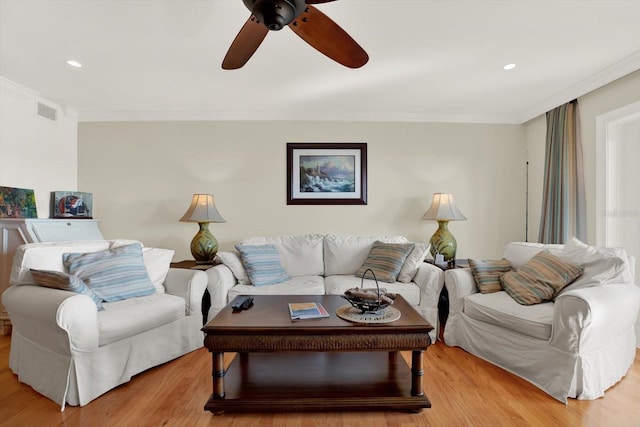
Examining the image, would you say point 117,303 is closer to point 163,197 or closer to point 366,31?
point 163,197

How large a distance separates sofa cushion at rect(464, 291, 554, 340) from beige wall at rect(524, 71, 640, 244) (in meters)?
1.43

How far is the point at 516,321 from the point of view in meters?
2.06

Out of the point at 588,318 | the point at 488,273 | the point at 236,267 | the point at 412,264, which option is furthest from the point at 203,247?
the point at 588,318

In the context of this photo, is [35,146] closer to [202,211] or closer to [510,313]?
[202,211]

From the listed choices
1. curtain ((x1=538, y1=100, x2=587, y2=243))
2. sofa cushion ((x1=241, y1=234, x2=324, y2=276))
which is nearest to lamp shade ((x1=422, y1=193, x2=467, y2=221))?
curtain ((x1=538, y1=100, x2=587, y2=243))

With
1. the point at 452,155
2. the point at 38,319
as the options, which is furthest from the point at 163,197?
the point at 452,155

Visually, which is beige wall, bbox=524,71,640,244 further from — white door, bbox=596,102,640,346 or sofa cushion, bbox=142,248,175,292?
sofa cushion, bbox=142,248,175,292

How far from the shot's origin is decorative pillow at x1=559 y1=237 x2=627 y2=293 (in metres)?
2.05

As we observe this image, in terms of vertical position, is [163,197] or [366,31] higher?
[366,31]

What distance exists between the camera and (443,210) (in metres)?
3.36

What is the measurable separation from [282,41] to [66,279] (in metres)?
2.12

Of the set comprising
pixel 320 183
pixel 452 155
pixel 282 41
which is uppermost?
pixel 282 41

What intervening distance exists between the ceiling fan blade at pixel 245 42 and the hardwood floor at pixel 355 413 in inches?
79.7

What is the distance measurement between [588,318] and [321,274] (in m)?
2.16
